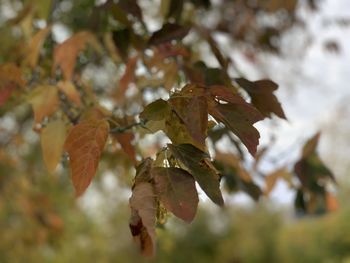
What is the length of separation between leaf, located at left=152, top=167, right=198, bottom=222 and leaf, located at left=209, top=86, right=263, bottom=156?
77 mm

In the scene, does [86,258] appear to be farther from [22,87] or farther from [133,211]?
[133,211]

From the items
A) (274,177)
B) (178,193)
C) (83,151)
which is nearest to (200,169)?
(178,193)

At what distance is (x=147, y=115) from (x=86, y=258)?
534 cm

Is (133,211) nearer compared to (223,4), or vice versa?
(133,211)

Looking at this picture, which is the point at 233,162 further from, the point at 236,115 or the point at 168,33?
the point at 236,115

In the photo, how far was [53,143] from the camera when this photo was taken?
3.52 ft

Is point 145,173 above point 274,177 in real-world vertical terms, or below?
below

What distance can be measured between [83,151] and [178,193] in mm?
149

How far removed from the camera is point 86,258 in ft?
19.3

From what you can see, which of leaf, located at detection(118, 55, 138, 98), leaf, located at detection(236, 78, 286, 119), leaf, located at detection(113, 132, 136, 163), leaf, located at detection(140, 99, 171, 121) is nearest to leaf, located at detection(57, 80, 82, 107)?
leaf, located at detection(118, 55, 138, 98)

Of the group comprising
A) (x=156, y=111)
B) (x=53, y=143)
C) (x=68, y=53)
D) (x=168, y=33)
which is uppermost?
(x=68, y=53)

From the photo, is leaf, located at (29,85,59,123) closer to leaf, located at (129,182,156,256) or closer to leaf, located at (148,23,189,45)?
leaf, located at (148,23,189,45)

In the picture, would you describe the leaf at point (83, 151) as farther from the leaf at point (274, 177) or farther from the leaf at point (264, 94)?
the leaf at point (274, 177)

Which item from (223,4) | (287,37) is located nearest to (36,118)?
(223,4)
